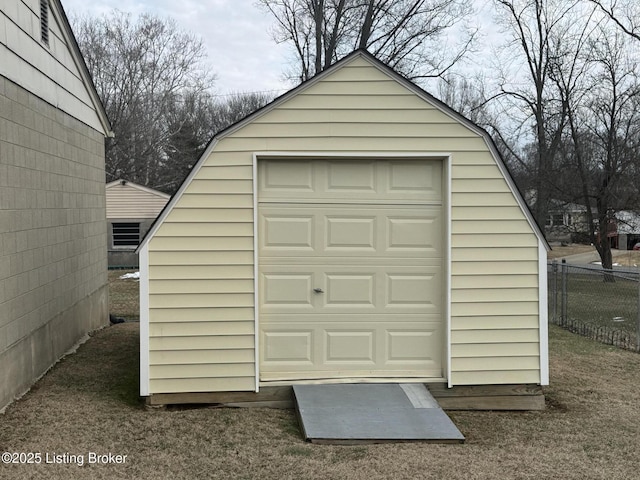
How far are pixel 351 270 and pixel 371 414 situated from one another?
145cm

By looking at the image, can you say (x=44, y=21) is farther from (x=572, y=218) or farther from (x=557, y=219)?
(x=572, y=218)

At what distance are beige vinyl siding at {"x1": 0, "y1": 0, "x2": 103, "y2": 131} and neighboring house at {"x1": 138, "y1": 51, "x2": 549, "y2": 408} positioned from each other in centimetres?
229

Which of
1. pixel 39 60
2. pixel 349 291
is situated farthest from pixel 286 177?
pixel 39 60

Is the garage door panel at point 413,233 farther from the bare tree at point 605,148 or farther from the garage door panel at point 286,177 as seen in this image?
the bare tree at point 605,148

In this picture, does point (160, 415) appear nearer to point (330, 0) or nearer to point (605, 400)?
point (605, 400)

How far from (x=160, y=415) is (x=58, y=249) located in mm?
3310

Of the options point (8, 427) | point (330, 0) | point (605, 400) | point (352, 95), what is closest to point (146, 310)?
point (8, 427)

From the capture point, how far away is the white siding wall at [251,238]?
596cm

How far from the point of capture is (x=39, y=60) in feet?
24.2

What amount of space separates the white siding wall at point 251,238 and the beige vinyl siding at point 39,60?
2334 millimetres

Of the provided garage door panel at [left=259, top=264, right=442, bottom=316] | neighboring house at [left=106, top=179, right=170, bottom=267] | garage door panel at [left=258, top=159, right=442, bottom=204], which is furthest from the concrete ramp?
neighboring house at [left=106, top=179, right=170, bottom=267]

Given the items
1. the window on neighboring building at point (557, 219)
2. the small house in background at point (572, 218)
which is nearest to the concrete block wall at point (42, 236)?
the small house in background at point (572, 218)

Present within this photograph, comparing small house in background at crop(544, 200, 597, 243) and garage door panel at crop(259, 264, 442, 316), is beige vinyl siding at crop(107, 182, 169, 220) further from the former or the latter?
garage door panel at crop(259, 264, 442, 316)

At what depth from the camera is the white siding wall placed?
5965mm
